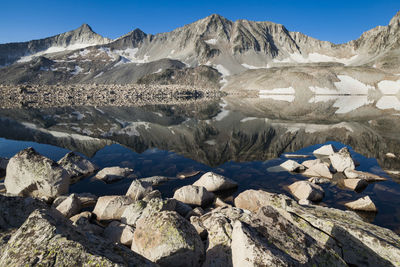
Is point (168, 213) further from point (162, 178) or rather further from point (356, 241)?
point (162, 178)

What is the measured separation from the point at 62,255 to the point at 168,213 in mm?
3039

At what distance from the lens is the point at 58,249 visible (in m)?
3.77

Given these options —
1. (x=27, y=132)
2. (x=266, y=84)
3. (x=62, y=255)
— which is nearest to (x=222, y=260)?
(x=62, y=255)

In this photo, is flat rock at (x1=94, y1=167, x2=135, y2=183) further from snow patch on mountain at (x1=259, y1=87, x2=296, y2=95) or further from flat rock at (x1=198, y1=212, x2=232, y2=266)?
snow patch on mountain at (x1=259, y1=87, x2=296, y2=95)

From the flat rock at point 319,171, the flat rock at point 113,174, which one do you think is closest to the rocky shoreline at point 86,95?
the flat rock at point 113,174

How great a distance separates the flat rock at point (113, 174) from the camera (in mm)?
16094

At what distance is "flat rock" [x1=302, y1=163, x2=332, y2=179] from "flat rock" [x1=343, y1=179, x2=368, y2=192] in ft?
4.21


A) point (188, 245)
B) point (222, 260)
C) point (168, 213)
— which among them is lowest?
point (222, 260)

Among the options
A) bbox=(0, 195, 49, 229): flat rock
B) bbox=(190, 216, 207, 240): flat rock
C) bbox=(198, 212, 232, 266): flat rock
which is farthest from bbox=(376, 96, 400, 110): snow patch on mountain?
bbox=(0, 195, 49, 229): flat rock

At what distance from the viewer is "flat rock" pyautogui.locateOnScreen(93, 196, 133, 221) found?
1066 centimetres

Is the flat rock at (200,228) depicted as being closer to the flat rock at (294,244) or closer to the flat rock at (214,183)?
the flat rock at (294,244)

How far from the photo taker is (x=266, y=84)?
612 feet

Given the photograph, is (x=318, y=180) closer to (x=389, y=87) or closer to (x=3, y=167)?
(x=3, y=167)

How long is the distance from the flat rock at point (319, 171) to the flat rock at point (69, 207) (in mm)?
15233
